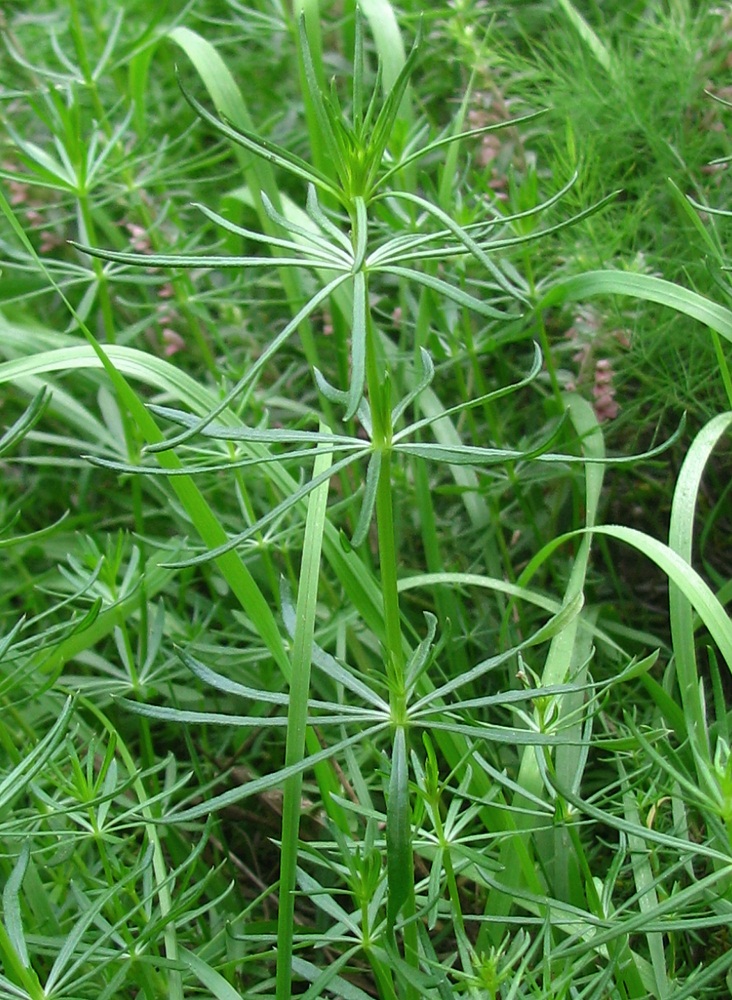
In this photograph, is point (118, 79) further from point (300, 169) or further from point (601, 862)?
point (601, 862)

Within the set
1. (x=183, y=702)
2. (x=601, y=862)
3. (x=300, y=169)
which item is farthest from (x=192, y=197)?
(x=601, y=862)

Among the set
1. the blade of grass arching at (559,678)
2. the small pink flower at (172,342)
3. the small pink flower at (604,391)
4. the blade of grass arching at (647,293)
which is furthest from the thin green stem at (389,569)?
the small pink flower at (172,342)

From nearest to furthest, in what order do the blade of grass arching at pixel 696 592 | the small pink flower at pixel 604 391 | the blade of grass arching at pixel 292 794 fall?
1. the blade of grass arching at pixel 292 794
2. the blade of grass arching at pixel 696 592
3. the small pink flower at pixel 604 391

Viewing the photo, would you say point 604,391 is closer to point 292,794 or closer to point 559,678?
point 559,678

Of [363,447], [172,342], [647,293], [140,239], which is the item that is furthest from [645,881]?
[140,239]

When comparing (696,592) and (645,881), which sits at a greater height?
(696,592)

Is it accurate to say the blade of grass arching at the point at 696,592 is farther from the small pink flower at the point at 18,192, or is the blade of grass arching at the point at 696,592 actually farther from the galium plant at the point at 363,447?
the small pink flower at the point at 18,192

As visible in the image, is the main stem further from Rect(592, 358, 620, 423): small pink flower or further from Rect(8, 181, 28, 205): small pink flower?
Rect(8, 181, 28, 205): small pink flower
